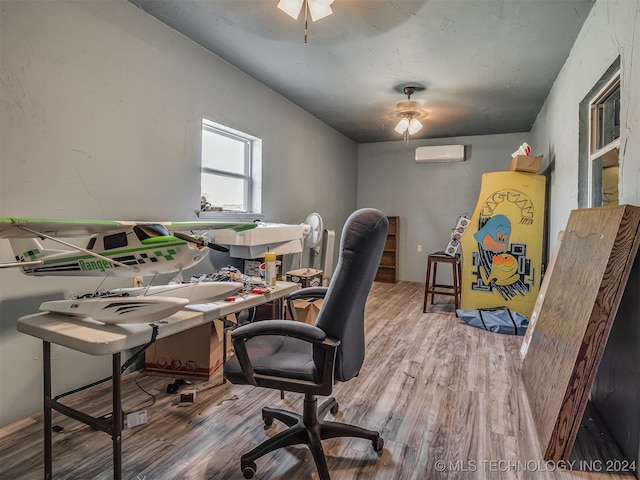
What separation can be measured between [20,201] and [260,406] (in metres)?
1.66

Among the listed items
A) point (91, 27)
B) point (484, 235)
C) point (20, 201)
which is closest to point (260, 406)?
point (20, 201)

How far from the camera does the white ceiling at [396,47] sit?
236cm

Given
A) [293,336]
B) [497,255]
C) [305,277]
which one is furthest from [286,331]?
[497,255]

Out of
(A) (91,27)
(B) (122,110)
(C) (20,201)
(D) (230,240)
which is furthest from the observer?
(D) (230,240)

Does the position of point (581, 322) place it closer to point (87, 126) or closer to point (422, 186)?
point (87, 126)

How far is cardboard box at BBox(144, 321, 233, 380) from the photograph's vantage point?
7.99ft

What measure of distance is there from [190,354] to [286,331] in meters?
1.39

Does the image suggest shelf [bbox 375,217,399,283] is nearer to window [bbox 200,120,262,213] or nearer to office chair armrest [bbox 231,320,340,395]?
window [bbox 200,120,262,213]

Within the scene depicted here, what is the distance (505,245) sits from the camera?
408cm

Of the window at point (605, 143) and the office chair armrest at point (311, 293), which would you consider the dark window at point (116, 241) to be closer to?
the office chair armrest at point (311, 293)

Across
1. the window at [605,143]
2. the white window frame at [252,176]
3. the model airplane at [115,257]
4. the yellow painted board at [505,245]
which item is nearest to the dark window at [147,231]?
the model airplane at [115,257]

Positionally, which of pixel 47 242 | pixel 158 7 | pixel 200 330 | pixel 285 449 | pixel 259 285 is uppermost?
pixel 158 7

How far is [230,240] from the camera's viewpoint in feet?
9.17

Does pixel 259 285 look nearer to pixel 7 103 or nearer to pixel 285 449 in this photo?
pixel 285 449
